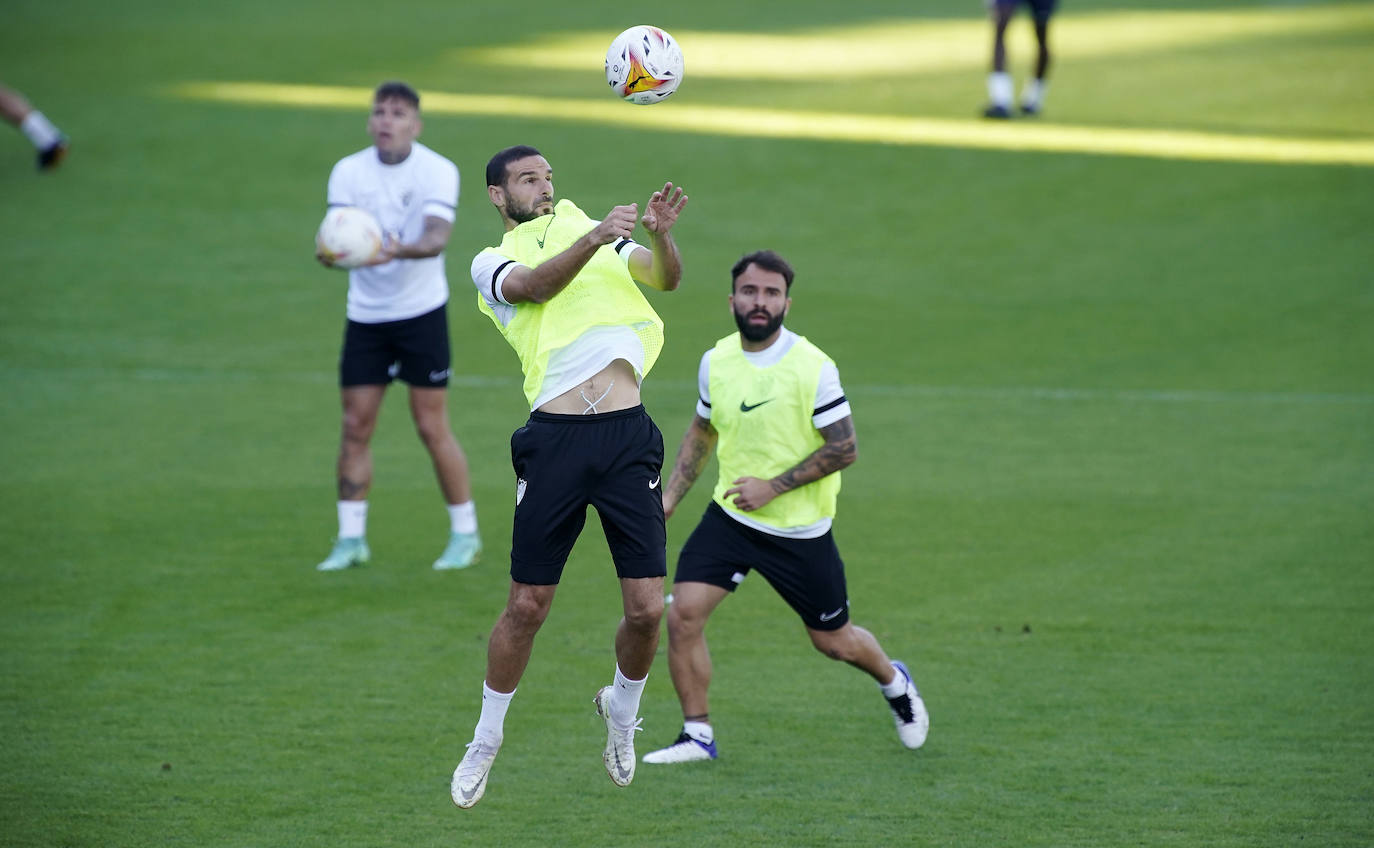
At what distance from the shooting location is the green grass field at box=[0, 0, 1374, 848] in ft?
22.1

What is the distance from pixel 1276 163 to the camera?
1902 centimetres

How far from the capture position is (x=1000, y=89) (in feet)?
65.6

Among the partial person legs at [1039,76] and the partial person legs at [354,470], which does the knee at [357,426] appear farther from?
the partial person legs at [1039,76]

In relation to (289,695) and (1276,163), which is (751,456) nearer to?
(289,695)

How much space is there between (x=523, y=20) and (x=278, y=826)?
21.8 metres

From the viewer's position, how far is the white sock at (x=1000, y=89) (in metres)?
19.7

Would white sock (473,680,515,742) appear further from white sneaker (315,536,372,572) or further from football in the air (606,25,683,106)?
white sneaker (315,536,372,572)

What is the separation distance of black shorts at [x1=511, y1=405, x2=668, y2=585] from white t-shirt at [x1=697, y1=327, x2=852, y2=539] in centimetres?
99

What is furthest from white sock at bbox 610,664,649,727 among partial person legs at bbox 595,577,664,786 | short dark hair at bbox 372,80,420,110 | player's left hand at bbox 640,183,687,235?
short dark hair at bbox 372,80,420,110

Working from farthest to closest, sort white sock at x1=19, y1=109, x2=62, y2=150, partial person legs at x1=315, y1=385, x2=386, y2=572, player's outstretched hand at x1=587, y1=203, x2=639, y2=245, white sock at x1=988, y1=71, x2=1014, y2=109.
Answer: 1. white sock at x1=988, y1=71, x2=1014, y2=109
2. white sock at x1=19, y1=109, x2=62, y2=150
3. partial person legs at x1=315, y1=385, x2=386, y2=572
4. player's outstretched hand at x1=587, y1=203, x2=639, y2=245

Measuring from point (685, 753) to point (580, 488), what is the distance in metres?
1.76

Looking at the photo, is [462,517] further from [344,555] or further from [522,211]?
[522,211]

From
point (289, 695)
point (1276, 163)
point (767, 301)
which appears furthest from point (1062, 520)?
point (1276, 163)

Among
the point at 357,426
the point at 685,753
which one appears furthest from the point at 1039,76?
the point at 685,753
